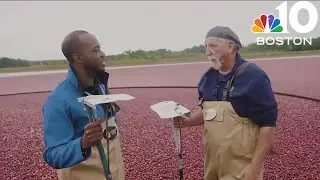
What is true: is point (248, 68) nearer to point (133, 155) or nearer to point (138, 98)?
point (133, 155)

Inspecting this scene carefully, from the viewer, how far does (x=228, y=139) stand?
2.61 m

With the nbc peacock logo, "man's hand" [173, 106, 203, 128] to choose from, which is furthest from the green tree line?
"man's hand" [173, 106, 203, 128]

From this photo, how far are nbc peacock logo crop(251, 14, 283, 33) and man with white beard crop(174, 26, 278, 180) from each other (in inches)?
1064

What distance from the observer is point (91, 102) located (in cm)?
204

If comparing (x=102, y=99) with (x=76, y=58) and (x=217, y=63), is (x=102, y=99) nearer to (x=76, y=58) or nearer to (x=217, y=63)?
(x=76, y=58)

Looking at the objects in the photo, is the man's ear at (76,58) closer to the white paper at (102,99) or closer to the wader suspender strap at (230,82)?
the white paper at (102,99)

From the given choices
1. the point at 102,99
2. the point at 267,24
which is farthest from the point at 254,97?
the point at 267,24

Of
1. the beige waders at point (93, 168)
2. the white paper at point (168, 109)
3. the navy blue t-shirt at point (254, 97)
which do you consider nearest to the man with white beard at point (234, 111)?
the navy blue t-shirt at point (254, 97)

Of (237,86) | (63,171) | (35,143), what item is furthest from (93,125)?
(35,143)

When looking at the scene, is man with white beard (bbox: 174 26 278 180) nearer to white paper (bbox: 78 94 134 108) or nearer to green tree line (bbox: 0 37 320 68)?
white paper (bbox: 78 94 134 108)

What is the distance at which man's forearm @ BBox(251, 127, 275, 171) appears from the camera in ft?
8.23

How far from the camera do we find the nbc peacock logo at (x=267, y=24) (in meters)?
28.7

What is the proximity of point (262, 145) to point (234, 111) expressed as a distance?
28 cm

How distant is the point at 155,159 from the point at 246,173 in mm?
3334
